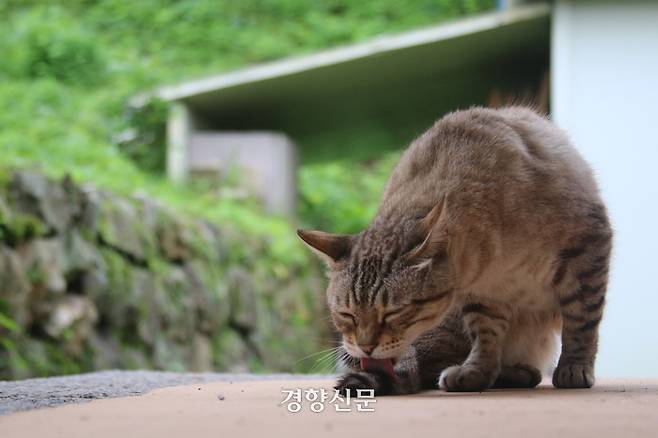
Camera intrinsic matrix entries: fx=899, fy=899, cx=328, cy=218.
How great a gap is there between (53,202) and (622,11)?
4.09 m

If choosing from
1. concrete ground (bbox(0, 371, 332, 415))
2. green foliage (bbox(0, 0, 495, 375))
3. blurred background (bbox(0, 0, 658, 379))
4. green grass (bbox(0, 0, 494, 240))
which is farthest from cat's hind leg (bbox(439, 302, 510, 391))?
green grass (bbox(0, 0, 494, 240))

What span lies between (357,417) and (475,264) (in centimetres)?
103

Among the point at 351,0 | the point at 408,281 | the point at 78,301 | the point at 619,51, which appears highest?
the point at 351,0

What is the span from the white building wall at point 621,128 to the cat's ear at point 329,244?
3.44 meters

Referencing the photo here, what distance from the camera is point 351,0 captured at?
1767 cm

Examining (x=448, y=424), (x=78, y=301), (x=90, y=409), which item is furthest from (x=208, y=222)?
(x=448, y=424)

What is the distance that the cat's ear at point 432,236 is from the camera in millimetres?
2784

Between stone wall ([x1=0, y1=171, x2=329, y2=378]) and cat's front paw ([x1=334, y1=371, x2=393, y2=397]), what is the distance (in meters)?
2.22

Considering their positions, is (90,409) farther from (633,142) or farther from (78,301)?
(633,142)

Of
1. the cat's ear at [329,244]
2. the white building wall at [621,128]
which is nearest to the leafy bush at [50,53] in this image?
the white building wall at [621,128]

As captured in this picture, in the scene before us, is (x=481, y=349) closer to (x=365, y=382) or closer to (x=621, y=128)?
(x=365, y=382)

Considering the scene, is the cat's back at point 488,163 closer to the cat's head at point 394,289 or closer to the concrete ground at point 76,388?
the cat's head at point 394,289

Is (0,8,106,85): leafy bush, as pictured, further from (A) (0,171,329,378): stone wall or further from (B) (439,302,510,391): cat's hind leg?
(B) (439,302,510,391): cat's hind leg

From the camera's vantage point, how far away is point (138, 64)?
1329 cm
